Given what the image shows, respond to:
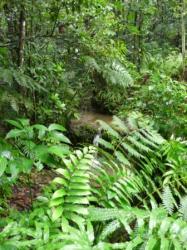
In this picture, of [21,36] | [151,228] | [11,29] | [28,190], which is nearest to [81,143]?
[28,190]

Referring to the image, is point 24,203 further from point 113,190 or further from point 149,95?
point 149,95

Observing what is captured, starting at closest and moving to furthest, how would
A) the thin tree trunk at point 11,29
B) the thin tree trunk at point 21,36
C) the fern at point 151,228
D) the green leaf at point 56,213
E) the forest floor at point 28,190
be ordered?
1. the fern at point 151,228
2. the green leaf at point 56,213
3. the forest floor at point 28,190
4. the thin tree trunk at point 21,36
5. the thin tree trunk at point 11,29

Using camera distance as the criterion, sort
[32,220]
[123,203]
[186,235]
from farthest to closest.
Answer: [123,203] < [32,220] < [186,235]

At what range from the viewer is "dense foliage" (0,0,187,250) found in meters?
2.11

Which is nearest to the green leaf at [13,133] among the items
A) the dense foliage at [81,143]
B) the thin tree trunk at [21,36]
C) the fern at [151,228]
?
the dense foliage at [81,143]

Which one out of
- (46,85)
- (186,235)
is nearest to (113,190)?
(186,235)

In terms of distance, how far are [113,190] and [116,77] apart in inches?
61.3

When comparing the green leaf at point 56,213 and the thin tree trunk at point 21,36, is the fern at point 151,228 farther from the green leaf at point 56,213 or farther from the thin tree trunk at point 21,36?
the thin tree trunk at point 21,36

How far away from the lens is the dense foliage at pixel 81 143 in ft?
6.93

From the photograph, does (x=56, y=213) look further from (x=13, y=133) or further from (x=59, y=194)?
(x=13, y=133)

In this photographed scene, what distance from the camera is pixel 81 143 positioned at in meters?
4.37

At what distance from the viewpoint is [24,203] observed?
11.7 ft

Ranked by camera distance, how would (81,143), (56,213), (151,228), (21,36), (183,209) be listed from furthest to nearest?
(81,143), (21,36), (183,209), (56,213), (151,228)

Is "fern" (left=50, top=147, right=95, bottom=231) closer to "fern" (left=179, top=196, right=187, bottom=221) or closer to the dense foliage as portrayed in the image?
the dense foliage
